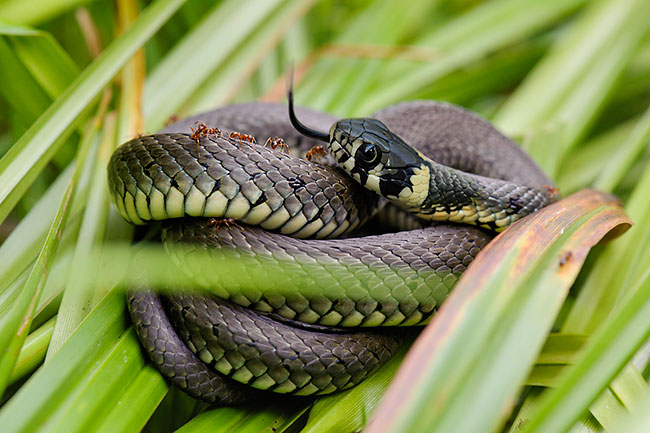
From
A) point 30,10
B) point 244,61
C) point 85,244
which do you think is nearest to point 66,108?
point 85,244

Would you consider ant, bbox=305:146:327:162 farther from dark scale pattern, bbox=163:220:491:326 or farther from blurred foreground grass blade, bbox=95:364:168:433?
blurred foreground grass blade, bbox=95:364:168:433

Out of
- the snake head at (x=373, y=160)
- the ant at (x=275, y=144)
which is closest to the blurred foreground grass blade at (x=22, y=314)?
the ant at (x=275, y=144)

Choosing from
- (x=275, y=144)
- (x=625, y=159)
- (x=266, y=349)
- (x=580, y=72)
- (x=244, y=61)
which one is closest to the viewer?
(x=266, y=349)

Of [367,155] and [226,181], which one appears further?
[367,155]

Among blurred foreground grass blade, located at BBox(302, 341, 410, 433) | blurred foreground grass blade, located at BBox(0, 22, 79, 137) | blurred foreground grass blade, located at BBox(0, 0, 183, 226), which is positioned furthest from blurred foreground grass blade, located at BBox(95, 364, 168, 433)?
blurred foreground grass blade, located at BBox(0, 22, 79, 137)

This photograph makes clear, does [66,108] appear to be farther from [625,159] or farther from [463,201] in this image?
[625,159]

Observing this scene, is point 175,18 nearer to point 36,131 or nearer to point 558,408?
point 36,131

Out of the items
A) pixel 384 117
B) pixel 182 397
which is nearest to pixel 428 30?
pixel 384 117
